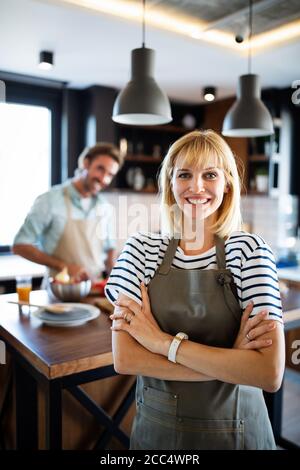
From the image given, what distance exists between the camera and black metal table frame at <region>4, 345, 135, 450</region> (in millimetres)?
1398

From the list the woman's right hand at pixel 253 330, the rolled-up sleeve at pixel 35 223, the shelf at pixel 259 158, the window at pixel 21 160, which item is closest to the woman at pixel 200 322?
the woman's right hand at pixel 253 330

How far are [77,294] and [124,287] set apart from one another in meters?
0.90

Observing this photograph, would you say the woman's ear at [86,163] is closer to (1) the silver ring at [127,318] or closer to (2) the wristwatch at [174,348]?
(1) the silver ring at [127,318]

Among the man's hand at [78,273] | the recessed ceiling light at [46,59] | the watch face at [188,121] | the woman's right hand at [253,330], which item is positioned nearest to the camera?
the woman's right hand at [253,330]

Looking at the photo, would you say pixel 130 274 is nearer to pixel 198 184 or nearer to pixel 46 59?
pixel 198 184

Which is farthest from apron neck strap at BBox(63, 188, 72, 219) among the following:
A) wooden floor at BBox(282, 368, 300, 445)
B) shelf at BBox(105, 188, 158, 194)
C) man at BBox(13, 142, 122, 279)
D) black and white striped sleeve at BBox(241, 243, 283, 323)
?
wooden floor at BBox(282, 368, 300, 445)

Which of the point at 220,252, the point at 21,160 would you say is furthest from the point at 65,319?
the point at 21,160

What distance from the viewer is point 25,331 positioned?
170 cm

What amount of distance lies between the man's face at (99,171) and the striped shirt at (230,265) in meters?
1.57

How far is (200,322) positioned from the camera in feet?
4.06

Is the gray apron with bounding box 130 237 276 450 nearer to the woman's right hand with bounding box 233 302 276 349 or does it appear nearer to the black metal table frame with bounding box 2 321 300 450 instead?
the woman's right hand with bounding box 233 302 276 349

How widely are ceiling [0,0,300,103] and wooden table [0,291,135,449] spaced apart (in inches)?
70.5

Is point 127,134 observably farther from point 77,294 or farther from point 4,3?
point 77,294

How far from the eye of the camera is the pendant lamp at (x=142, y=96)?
2217 mm
